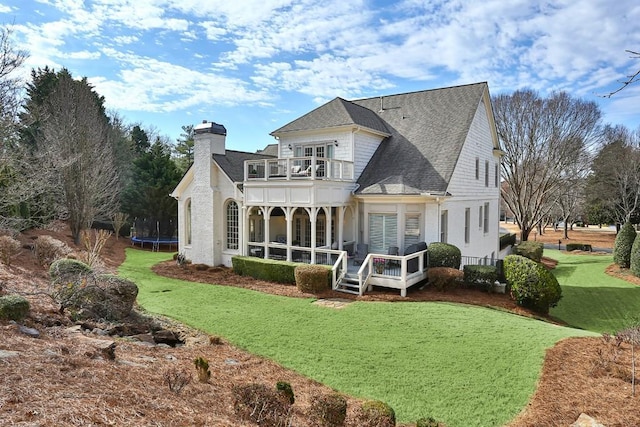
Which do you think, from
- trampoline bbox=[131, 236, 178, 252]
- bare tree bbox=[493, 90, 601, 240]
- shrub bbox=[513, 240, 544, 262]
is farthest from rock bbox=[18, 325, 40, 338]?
bare tree bbox=[493, 90, 601, 240]

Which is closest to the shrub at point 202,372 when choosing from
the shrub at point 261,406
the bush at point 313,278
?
the shrub at point 261,406

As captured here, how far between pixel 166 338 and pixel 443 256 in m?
10.9

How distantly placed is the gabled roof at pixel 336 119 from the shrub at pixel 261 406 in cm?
1482

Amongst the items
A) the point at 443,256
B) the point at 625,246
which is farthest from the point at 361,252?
the point at 625,246

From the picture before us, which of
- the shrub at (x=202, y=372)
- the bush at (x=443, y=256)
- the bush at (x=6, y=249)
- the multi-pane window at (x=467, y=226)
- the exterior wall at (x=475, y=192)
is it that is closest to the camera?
the shrub at (x=202, y=372)

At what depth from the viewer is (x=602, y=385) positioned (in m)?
7.24

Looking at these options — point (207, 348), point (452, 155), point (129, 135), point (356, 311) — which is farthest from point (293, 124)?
point (129, 135)

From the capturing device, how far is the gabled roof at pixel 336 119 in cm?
1942

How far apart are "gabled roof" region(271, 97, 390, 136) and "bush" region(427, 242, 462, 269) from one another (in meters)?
7.05

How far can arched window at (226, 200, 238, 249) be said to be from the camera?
20.2 meters

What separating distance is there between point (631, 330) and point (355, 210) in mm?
11578

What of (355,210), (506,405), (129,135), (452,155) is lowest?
(506,405)

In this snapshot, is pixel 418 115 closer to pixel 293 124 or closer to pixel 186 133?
pixel 293 124

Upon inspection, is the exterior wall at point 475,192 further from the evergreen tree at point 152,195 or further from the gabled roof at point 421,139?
the evergreen tree at point 152,195
